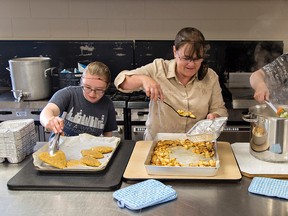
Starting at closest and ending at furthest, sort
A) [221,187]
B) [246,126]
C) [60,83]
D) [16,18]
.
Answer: [221,187], [246,126], [60,83], [16,18]

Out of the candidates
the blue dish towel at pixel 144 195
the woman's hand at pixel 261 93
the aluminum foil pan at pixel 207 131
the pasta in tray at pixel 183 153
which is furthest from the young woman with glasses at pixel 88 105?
the woman's hand at pixel 261 93

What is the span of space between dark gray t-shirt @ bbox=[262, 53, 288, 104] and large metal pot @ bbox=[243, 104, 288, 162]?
1.48 ft

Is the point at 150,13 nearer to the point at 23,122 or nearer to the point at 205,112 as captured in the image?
the point at 205,112

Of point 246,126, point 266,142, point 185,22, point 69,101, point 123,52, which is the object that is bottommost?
point 246,126

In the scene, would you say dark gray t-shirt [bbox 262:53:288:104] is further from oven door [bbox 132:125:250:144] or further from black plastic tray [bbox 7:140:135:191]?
black plastic tray [bbox 7:140:135:191]

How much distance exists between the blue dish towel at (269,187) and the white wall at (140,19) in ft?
6.13

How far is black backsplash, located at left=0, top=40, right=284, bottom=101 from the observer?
2.86 metres

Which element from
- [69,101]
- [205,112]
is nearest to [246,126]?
[205,112]

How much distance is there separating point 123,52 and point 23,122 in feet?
5.00

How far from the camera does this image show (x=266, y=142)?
1.35 m

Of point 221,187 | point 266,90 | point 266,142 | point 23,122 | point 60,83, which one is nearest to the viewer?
point 221,187

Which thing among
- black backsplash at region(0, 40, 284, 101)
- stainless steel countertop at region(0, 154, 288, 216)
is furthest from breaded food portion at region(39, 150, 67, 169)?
black backsplash at region(0, 40, 284, 101)

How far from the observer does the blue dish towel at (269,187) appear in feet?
3.73

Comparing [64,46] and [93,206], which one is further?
[64,46]
